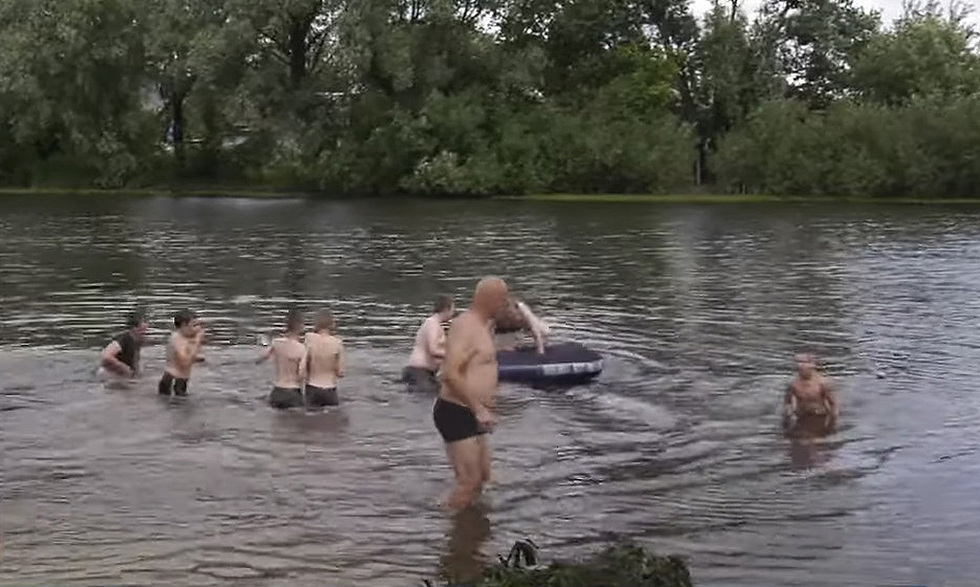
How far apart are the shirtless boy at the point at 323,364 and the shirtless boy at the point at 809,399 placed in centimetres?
453

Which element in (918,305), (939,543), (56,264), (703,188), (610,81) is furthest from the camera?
(610,81)

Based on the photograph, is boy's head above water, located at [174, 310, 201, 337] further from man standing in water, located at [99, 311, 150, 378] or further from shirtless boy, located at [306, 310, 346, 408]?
shirtless boy, located at [306, 310, 346, 408]

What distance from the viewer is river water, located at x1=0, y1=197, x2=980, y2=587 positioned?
9375 millimetres

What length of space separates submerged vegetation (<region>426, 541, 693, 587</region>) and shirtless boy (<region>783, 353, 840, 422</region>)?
7215 mm

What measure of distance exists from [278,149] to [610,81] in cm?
1566

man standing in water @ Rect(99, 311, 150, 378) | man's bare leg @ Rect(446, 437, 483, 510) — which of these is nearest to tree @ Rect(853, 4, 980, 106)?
man standing in water @ Rect(99, 311, 150, 378)

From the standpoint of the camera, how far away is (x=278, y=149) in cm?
6041

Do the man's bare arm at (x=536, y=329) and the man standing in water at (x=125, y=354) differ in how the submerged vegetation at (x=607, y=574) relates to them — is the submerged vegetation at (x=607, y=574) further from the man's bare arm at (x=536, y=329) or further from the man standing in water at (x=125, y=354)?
the man standing in water at (x=125, y=354)

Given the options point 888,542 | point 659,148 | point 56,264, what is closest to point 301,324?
point 888,542

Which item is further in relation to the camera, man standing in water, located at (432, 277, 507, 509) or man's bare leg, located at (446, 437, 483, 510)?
man's bare leg, located at (446, 437, 483, 510)

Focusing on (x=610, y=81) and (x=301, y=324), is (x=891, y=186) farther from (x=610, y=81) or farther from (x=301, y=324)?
(x=301, y=324)

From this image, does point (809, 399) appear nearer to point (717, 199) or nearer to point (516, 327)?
point (516, 327)

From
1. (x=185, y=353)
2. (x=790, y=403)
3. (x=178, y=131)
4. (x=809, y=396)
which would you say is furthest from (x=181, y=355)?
(x=178, y=131)

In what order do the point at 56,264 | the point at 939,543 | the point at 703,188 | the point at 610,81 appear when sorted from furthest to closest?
1. the point at 610,81
2. the point at 703,188
3. the point at 56,264
4. the point at 939,543
